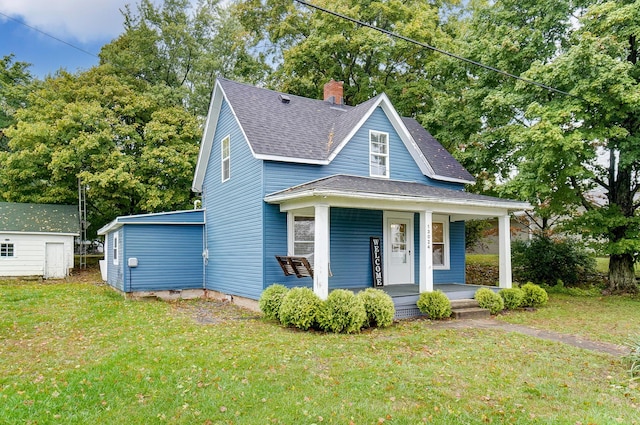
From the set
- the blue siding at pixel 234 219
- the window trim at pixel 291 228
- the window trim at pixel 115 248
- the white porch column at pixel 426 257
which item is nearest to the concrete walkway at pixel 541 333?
the white porch column at pixel 426 257

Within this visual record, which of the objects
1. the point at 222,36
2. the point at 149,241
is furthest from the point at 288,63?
the point at 149,241

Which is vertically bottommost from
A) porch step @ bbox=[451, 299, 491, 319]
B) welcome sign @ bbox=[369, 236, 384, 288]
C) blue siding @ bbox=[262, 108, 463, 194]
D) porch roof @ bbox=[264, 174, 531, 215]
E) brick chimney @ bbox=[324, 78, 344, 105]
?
porch step @ bbox=[451, 299, 491, 319]

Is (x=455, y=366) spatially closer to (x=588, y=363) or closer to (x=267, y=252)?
(x=588, y=363)

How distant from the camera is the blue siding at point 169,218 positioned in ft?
43.6

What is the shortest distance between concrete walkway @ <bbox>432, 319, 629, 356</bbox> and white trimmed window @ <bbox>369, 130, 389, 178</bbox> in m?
5.05

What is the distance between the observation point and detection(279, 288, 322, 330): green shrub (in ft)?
27.3

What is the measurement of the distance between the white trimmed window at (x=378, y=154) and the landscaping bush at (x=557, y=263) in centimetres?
833

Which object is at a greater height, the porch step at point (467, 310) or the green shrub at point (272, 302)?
the green shrub at point (272, 302)

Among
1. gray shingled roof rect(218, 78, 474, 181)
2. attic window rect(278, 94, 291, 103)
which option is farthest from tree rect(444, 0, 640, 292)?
attic window rect(278, 94, 291, 103)

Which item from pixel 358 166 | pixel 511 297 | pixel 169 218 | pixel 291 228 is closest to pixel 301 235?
pixel 291 228

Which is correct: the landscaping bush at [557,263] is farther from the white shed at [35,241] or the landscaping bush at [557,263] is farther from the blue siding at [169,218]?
the white shed at [35,241]

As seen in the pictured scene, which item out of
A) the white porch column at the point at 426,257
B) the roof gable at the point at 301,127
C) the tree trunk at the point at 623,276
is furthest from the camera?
the tree trunk at the point at 623,276

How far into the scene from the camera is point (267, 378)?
536cm

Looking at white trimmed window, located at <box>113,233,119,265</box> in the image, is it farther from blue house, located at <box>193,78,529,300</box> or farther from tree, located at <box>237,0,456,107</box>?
tree, located at <box>237,0,456,107</box>
